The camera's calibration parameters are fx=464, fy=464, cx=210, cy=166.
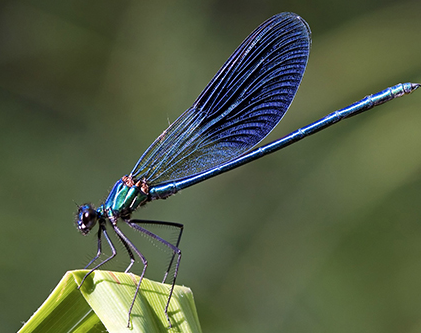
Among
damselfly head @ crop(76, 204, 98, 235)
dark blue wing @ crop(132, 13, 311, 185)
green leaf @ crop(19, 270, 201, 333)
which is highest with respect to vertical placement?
dark blue wing @ crop(132, 13, 311, 185)

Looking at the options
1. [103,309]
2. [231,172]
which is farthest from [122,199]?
[231,172]

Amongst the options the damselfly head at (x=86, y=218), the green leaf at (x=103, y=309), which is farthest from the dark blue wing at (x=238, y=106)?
the green leaf at (x=103, y=309)

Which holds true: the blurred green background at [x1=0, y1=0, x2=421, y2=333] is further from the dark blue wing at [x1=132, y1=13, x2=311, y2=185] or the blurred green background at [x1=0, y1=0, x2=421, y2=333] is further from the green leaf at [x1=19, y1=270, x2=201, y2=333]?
the green leaf at [x1=19, y1=270, x2=201, y2=333]

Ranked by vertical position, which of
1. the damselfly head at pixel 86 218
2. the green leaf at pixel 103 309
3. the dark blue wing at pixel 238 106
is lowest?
the green leaf at pixel 103 309

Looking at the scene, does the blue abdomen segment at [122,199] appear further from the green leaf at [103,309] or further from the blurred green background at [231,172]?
the blurred green background at [231,172]

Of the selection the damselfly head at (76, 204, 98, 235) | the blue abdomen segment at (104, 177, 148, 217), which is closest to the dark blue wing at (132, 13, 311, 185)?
the blue abdomen segment at (104, 177, 148, 217)

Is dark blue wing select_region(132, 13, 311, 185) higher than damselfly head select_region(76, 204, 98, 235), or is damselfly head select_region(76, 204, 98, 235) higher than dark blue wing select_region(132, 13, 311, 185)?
dark blue wing select_region(132, 13, 311, 185)
